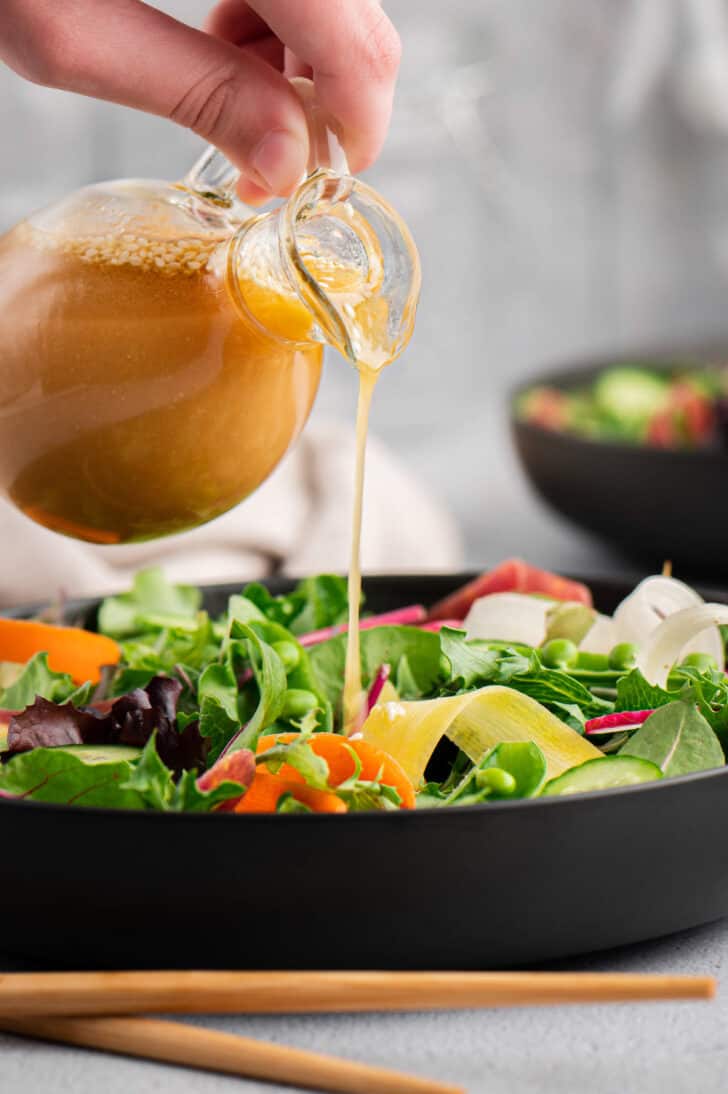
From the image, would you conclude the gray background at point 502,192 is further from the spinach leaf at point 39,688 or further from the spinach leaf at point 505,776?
the spinach leaf at point 505,776

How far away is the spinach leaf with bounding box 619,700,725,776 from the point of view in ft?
3.97

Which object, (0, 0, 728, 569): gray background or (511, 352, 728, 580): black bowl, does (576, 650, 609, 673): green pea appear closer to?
(511, 352, 728, 580): black bowl

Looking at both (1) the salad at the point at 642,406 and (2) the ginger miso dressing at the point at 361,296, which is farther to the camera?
(1) the salad at the point at 642,406

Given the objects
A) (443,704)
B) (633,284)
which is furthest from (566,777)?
(633,284)

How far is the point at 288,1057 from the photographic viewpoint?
981 mm

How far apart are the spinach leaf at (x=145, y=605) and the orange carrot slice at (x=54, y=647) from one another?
18cm

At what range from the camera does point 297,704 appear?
134 cm

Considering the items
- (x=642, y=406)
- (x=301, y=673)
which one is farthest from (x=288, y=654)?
(x=642, y=406)

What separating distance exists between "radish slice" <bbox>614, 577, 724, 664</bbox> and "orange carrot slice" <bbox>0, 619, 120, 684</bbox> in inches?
21.2

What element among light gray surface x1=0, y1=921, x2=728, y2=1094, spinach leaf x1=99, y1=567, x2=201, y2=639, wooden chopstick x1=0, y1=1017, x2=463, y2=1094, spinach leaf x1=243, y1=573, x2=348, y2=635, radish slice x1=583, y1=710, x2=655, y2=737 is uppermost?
radish slice x1=583, y1=710, x2=655, y2=737

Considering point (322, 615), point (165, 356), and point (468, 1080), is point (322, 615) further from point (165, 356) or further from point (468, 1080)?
point (468, 1080)

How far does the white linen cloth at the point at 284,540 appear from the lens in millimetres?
2295

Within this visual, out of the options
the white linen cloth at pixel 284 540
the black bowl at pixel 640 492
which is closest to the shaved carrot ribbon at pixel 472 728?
the white linen cloth at pixel 284 540

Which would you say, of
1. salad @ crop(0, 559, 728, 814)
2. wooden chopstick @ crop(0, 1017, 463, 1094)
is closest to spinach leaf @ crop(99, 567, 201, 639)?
A: salad @ crop(0, 559, 728, 814)
